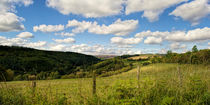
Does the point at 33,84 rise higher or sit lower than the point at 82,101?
higher

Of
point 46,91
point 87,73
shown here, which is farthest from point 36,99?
point 87,73

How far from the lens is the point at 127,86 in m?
4.15

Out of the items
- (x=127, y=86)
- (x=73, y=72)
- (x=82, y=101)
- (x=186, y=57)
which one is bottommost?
(x=82, y=101)

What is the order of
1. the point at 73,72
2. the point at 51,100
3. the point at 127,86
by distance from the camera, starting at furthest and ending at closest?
the point at 73,72 < the point at 127,86 < the point at 51,100

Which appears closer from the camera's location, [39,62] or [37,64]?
[37,64]

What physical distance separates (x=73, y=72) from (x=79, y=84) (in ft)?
2.17

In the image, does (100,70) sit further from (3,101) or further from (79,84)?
(3,101)

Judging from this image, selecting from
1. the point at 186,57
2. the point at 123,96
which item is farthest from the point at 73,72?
the point at 186,57

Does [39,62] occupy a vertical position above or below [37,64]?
below

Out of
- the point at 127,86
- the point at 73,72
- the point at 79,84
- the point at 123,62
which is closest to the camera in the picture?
the point at 127,86

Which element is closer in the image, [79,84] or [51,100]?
[51,100]

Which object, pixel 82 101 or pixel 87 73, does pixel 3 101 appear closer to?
pixel 82 101

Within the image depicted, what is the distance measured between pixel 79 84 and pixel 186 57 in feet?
18.1

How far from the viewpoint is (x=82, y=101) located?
3.93 meters
